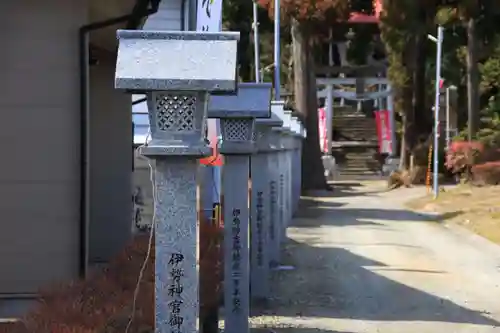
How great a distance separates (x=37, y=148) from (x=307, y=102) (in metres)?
29.4

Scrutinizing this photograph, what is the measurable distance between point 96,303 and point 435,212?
2228 centimetres

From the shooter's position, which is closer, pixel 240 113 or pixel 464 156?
pixel 240 113

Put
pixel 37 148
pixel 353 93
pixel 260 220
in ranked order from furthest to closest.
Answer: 1. pixel 353 93
2. pixel 260 220
3. pixel 37 148

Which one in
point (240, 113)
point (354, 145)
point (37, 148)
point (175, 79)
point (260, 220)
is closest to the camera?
point (175, 79)

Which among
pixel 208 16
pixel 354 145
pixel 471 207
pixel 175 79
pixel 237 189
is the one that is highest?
pixel 208 16

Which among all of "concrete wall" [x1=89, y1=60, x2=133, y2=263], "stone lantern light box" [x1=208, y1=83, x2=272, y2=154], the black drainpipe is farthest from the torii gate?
the black drainpipe

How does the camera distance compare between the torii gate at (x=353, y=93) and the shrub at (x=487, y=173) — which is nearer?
the shrub at (x=487, y=173)

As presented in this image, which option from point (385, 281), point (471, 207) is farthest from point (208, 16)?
point (471, 207)

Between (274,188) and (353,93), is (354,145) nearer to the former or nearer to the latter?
(353,93)

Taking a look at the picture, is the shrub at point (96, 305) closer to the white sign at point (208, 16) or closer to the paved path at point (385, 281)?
the paved path at point (385, 281)

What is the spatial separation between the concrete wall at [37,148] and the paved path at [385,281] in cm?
276

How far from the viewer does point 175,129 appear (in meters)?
5.12

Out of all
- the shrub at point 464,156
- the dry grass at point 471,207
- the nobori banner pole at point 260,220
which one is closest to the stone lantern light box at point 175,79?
the nobori banner pole at point 260,220

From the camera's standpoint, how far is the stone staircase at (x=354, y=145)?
5016 centimetres
